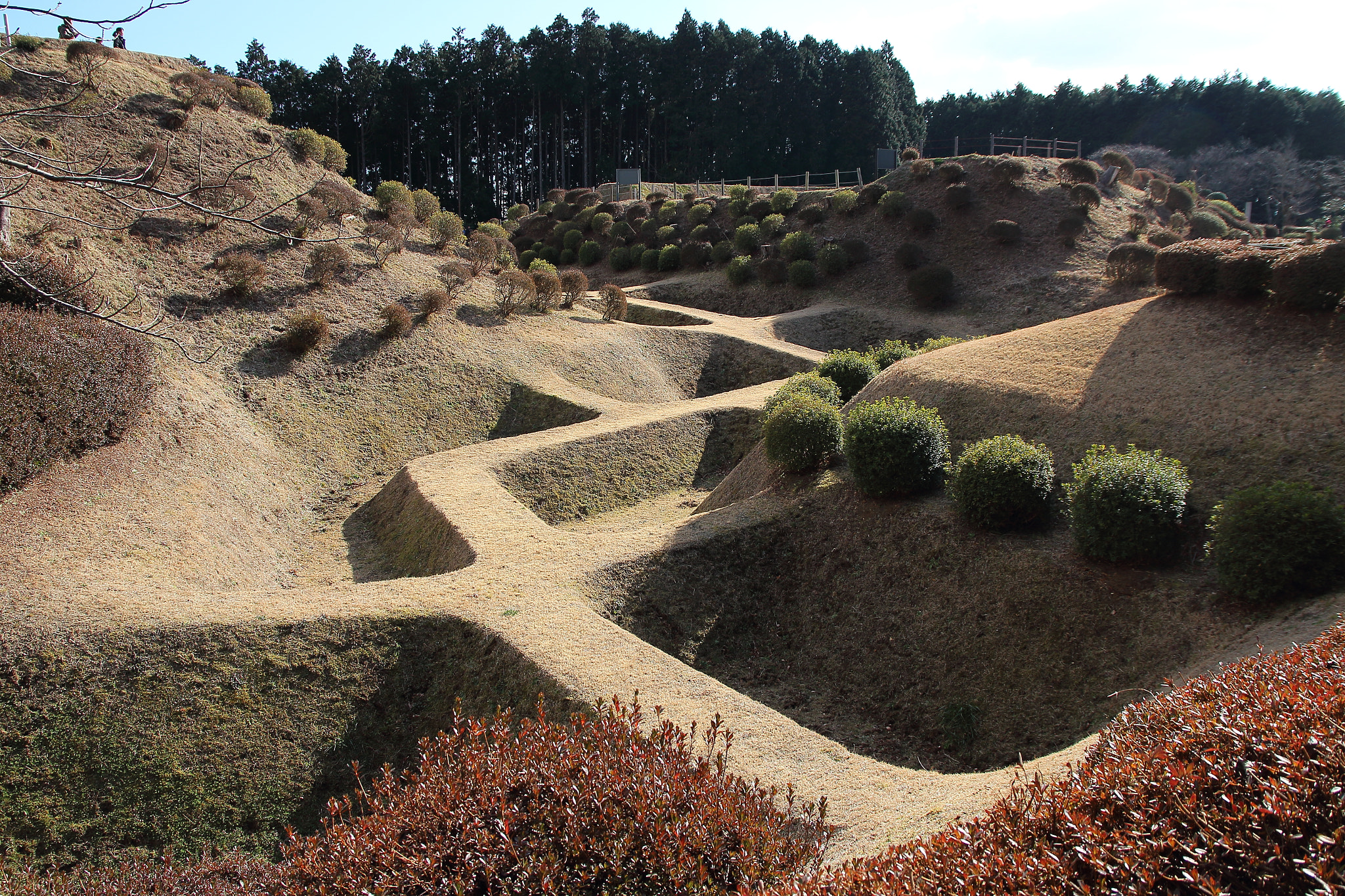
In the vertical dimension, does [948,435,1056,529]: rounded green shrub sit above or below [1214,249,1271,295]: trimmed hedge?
below

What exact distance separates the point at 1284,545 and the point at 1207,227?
26.0 m

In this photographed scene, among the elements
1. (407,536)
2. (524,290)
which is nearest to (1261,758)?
(407,536)

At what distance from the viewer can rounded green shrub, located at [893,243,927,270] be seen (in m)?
26.9

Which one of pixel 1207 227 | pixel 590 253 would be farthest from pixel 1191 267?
pixel 590 253

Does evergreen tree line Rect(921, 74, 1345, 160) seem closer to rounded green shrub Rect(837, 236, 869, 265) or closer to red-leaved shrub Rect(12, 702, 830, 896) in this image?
rounded green shrub Rect(837, 236, 869, 265)

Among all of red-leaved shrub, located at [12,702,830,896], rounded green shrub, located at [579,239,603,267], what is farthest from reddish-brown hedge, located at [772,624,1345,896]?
rounded green shrub, located at [579,239,603,267]

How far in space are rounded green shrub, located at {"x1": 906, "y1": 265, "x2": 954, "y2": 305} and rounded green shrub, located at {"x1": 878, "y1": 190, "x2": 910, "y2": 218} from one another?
386 centimetres

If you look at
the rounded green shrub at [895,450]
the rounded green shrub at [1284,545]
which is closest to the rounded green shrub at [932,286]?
the rounded green shrub at [895,450]

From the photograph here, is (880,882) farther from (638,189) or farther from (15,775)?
(638,189)

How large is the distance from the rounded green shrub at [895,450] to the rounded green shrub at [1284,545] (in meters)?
3.19

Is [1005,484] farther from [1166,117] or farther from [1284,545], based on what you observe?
[1166,117]

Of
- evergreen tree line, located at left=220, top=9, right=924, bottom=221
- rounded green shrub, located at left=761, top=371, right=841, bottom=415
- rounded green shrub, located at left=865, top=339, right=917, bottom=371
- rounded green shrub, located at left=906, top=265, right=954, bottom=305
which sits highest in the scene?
evergreen tree line, located at left=220, top=9, right=924, bottom=221

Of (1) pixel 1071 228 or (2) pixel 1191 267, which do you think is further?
(1) pixel 1071 228

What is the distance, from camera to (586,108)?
181 ft
